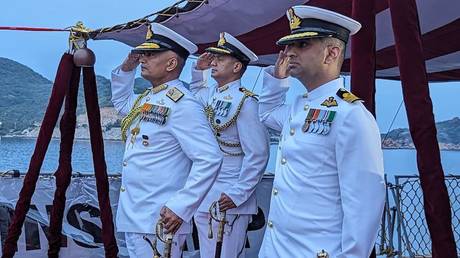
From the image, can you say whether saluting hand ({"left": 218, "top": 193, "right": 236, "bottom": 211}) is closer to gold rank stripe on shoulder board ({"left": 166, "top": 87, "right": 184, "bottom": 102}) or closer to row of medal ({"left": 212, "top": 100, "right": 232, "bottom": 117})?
row of medal ({"left": 212, "top": 100, "right": 232, "bottom": 117})

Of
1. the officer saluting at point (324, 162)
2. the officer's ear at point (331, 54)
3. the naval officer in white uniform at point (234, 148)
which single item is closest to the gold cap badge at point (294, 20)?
the officer saluting at point (324, 162)

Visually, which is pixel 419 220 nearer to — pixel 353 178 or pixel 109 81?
pixel 109 81

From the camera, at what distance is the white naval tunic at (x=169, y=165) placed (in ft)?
7.50

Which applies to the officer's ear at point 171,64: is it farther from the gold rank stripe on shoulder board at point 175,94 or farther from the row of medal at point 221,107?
the row of medal at point 221,107

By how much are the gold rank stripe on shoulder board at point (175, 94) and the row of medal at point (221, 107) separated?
2.13 ft

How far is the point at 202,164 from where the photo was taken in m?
2.29

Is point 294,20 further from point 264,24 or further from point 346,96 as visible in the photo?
point 264,24

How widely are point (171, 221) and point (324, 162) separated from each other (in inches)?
31.3

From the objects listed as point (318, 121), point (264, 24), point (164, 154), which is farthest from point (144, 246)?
point (264, 24)

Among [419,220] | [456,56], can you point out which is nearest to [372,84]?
[419,220]

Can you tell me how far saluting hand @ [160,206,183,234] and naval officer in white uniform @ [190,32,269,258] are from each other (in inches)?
30.4

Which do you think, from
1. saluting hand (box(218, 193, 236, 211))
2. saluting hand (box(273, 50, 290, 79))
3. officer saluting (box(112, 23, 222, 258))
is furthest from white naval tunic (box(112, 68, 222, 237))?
saluting hand (box(218, 193, 236, 211))

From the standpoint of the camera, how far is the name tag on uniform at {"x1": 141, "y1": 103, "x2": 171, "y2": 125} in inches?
95.3

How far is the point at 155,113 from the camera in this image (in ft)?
8.07
